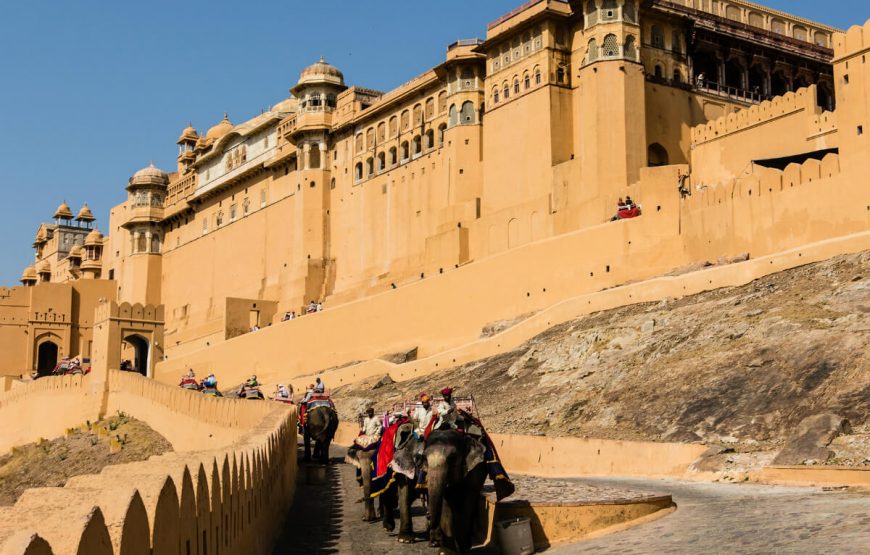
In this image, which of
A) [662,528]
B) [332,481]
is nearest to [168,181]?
[332,481]

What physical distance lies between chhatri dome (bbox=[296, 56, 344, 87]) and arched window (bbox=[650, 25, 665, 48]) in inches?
722

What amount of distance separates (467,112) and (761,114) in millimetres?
11833

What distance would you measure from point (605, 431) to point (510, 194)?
63.3 feet

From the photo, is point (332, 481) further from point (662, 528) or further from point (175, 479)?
point (175, 479)

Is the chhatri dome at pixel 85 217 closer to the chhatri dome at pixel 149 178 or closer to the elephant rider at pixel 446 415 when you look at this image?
the chhatri dome at pixel 149 178

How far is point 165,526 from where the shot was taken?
5914 millimetres

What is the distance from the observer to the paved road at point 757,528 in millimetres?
9625

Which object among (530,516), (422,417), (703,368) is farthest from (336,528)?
(703,368)

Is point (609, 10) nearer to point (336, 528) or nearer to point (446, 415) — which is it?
point (336, 528)

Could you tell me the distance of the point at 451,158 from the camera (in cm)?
4534

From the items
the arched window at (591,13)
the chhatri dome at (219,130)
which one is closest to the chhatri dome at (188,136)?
the chhatri dome at (219,130)

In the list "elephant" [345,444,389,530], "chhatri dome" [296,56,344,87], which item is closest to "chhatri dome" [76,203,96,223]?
"chhatri dome" [296,56,344,87]

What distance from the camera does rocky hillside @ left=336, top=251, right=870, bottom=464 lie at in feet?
66.8

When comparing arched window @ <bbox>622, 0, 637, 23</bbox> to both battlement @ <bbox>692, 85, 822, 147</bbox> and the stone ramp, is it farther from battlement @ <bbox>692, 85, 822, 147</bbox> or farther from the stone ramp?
the stone ramp
